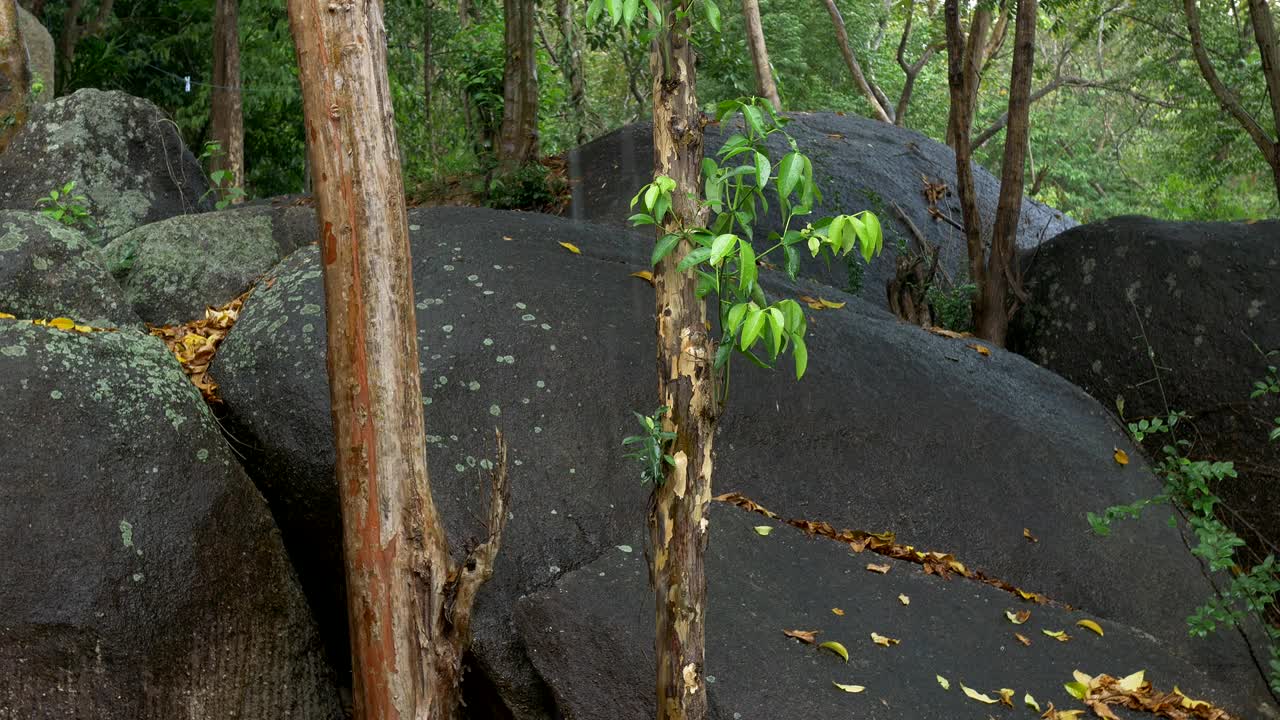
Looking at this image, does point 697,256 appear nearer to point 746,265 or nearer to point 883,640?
point 746,265

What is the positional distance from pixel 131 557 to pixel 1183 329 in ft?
20.4

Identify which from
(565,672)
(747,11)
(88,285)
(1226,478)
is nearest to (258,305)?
(88,285)

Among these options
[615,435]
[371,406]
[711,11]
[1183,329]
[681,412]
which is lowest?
[615,435]

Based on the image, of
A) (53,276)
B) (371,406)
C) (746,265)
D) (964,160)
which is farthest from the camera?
(964,160)

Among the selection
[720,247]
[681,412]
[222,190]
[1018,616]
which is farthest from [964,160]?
[720,247]

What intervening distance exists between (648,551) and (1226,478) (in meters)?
5.04

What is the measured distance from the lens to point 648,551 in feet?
11.3

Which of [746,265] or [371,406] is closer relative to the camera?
[746,265]

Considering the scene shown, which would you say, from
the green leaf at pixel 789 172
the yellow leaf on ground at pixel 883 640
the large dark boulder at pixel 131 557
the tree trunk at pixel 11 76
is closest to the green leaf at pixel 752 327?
the green leaf at pixel 789 172

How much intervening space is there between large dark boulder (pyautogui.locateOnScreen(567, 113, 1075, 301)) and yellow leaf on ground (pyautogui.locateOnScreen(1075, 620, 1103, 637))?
3377mm

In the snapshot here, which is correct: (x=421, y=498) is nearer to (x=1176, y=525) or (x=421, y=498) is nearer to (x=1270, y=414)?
(x=1176, y=525)

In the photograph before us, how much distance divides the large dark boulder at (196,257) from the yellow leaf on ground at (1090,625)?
471cm

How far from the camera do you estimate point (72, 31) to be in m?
13.5

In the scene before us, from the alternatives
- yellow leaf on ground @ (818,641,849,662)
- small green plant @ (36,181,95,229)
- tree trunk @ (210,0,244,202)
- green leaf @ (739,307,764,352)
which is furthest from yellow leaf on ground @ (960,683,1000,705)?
tree trunk @ (210,0,244,202)
